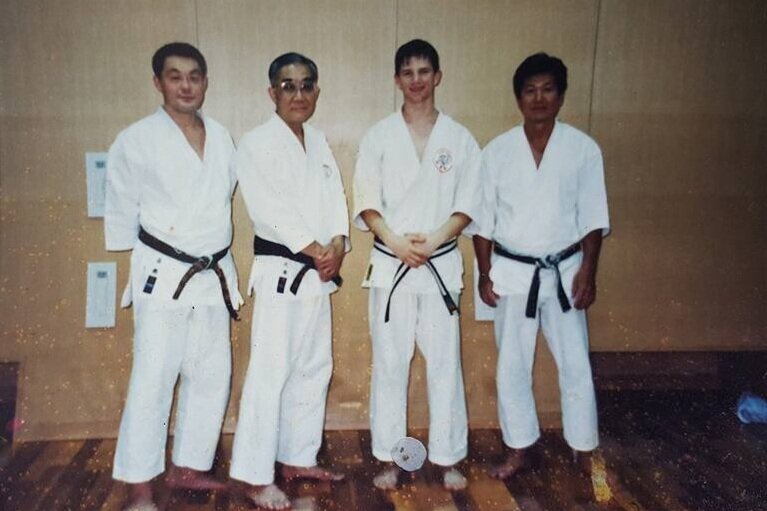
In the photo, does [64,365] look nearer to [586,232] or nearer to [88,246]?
[88,246]

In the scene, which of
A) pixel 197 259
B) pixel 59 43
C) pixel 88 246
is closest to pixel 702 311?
pixel 197 259

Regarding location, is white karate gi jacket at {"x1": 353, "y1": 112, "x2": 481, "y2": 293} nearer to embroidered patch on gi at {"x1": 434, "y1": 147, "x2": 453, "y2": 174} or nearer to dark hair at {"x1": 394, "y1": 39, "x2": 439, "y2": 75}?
embroidered patch on gi at {"x1": 434, "y1": 147, "x2": 453, "y2": 174}

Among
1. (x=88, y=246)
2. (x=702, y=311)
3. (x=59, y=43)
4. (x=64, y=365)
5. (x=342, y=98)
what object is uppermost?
(x=59, y=43)

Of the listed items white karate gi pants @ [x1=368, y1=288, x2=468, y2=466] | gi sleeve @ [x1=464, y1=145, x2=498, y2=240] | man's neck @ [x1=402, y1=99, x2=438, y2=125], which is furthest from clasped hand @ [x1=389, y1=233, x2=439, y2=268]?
man's neck @ [x1=402, y1=99, x2=438, y2=125]

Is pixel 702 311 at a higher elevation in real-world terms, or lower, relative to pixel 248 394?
higher

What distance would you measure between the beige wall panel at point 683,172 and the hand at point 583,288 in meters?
0.64

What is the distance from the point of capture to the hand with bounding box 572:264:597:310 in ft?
8.14

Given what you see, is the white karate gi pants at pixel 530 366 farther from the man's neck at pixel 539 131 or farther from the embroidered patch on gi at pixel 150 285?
the embroidered patch on gi at pixel 150 285

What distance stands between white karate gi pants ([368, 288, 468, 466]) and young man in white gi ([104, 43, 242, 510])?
2.22 ft

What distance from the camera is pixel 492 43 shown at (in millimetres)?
2814

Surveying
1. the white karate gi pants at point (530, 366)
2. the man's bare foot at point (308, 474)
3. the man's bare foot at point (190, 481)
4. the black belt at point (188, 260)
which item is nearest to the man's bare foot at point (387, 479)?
the man's bare foot at point (308, 474)

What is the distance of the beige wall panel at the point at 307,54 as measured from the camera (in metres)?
2.71

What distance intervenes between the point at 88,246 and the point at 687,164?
3231mm

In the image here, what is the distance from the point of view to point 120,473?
87.8 inches
